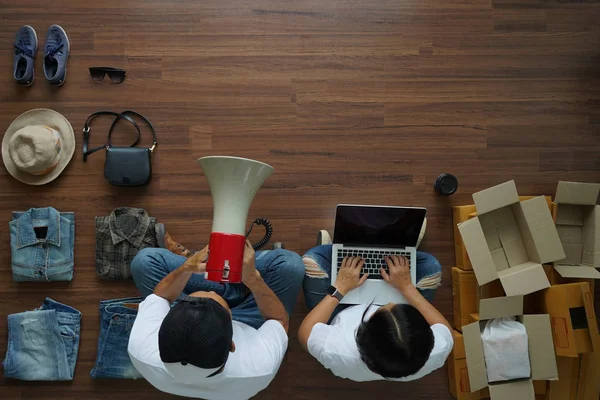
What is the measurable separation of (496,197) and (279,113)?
115 centimetres

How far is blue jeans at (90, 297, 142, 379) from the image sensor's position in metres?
2.25

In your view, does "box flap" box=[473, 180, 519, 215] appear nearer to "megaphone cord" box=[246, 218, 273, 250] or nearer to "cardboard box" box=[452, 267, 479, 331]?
"cardboard box" box=[452, 267, 479, 331]

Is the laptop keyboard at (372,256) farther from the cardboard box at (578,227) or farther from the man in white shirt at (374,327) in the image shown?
the cardboard box at (578,227)

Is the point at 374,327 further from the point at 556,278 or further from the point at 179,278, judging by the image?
the point at 556,278

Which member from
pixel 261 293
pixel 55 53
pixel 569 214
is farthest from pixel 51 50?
pixel 569 214

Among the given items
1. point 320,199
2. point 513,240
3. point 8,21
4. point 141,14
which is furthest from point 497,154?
point 8,21

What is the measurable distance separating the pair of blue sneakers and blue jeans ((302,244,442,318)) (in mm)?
1615

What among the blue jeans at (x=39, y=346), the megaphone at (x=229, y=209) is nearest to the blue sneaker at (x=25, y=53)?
the blue jeans at (x=39, y=346)

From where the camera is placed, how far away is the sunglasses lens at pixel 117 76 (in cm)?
236

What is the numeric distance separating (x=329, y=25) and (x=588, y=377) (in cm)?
217

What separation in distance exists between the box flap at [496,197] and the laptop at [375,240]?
37cm

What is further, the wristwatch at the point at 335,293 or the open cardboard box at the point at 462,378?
the open cardboard box at the point at 462,378

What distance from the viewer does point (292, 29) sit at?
7.82 ft

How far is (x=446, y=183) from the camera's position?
2326 millimetres
